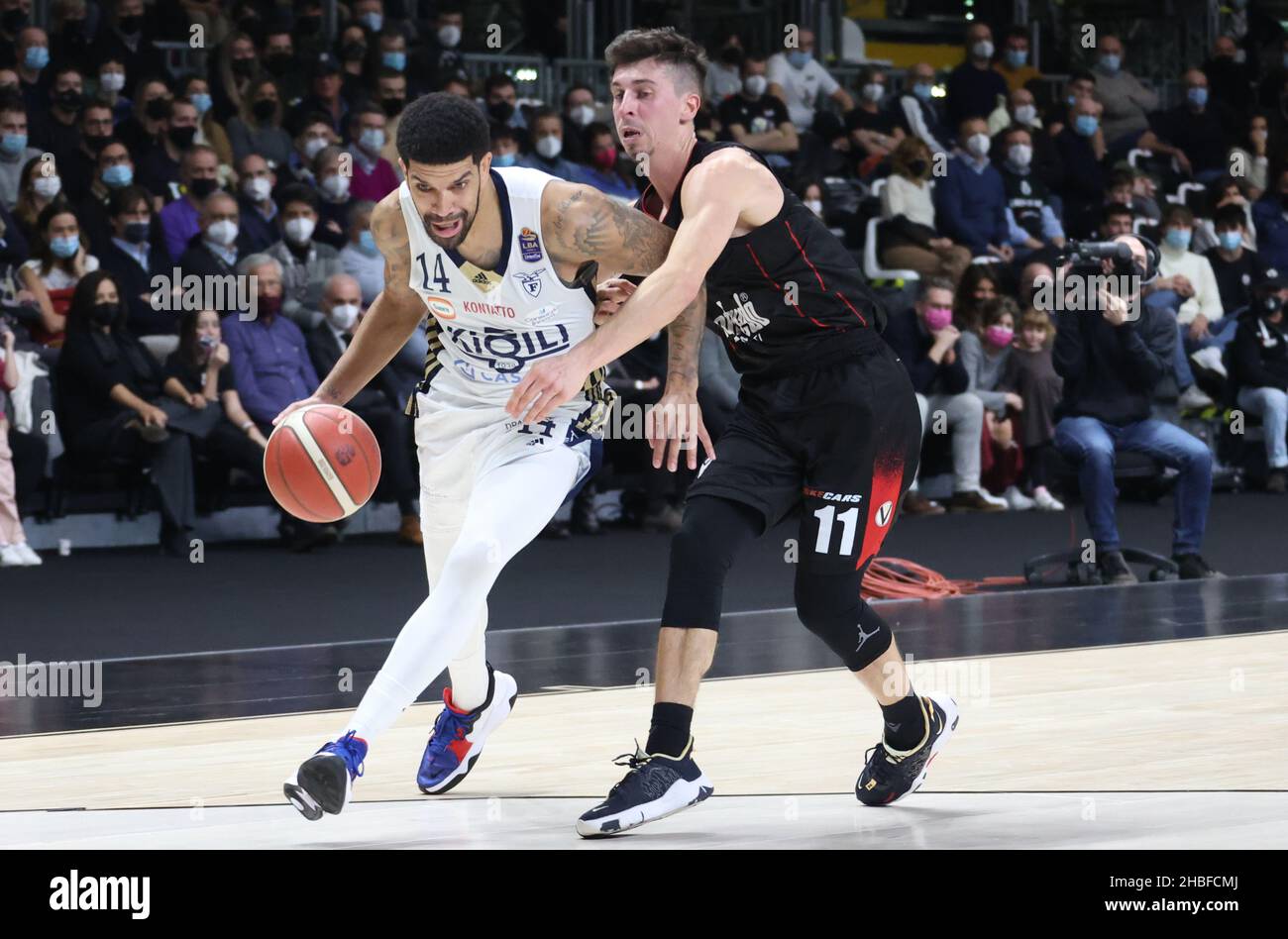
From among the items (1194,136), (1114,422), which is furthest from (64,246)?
(1194,136)

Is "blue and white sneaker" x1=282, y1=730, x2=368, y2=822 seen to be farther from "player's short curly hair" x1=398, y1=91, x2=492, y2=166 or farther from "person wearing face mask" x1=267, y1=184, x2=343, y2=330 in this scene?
"person wearing face mask" x1=267, y1=184, x2=343, y2=330

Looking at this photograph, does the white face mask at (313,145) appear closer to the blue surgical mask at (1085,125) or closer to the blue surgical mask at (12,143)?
the blue surgical mask at (12,143)

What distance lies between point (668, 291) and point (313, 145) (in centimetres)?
834

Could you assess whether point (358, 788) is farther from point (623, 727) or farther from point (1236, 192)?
point (1236, 192)

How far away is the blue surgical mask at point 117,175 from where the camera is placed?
11.1m

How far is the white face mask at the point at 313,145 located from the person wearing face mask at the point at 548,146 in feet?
4.31

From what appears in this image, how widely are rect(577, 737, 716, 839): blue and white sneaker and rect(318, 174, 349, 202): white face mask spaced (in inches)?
→ 308

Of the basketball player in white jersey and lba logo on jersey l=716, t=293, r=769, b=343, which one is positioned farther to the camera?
lba logo on jersey l=716, t=293, r=769, b=343

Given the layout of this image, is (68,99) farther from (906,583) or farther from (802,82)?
(802,82)

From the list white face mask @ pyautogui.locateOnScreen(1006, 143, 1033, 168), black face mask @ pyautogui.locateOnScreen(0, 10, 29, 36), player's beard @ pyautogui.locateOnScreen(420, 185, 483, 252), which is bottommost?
white face mask @ pyautogui.locateOnScreen(1006, 143, 1033, 168)

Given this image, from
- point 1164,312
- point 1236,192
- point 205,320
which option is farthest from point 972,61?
point 205,320

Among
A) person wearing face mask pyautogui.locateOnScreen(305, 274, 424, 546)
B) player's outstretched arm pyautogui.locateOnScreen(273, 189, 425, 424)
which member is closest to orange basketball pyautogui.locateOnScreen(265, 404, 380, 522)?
player's outstretched arm pyautogui.locateOnScreen(273, 189, 425, 424)

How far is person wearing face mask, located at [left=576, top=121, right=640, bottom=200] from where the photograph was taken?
12.7 metres

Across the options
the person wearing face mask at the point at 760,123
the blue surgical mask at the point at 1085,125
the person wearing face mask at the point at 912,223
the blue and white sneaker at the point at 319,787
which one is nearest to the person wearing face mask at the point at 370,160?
the person wearing face mask at the point at 760,123
